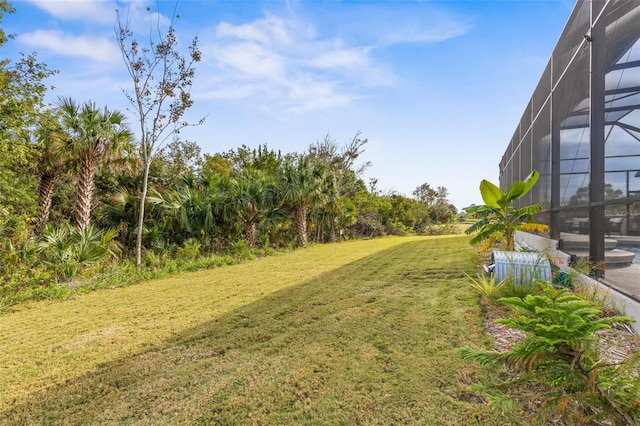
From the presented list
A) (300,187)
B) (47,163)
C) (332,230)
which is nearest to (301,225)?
(300,187)

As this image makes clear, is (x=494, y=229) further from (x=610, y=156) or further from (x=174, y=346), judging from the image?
(x=174, y=346)

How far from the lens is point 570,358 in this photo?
6.38ft

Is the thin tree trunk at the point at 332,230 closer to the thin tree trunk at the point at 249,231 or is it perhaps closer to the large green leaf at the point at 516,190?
the thin tree trunk at the point at 249,231

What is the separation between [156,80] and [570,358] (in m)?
11.3

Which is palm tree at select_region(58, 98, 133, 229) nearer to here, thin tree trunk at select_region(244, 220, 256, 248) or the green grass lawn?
the green grass lawn

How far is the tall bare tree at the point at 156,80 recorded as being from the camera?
914 centimetres

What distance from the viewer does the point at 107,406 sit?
2.56 metres

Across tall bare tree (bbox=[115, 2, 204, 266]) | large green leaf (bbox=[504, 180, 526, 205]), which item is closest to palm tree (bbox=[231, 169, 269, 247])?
tall bare tree (bbox=[115, 2, 204, 266])

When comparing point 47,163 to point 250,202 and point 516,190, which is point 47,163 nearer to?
point 250,202

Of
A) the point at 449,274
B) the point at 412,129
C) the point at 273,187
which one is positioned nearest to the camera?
the point at 449,274

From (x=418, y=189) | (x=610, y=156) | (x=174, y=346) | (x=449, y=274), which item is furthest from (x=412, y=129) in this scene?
(x=418, y=189)

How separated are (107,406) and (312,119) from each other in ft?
85.0

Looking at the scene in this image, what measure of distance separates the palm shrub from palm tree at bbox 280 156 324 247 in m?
13.3

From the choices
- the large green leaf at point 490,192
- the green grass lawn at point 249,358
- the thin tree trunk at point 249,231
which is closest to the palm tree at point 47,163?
the green grass lawn at point 249,358
